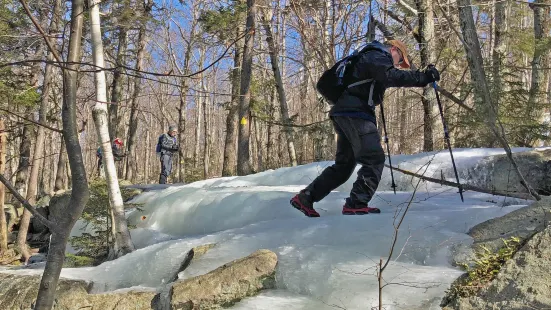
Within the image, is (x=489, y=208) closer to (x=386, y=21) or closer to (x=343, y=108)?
(x=343, y=108)

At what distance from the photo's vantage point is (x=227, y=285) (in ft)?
10.3

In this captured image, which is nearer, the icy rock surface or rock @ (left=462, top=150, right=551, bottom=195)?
the icy rock surface

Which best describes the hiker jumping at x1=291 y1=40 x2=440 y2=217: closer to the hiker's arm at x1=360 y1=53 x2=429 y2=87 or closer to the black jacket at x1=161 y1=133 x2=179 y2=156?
the hiker's arm at x1=360 y1=53 x2=429 y2=87

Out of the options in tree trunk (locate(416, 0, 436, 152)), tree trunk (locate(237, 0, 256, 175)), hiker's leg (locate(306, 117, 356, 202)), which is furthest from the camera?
tree trunk (locate(237, 0, 256, 175))

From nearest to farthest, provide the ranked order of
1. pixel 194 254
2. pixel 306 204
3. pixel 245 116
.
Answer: pixel 194 254
pixel 306 204
pixel 245 116

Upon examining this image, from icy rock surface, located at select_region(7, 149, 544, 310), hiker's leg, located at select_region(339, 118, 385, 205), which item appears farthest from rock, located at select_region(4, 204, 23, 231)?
hiker's leg, located at select_region(339, 118, 385, 205)

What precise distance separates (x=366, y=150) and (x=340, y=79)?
72 cm

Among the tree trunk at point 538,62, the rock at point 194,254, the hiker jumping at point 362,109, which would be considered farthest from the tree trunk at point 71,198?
the tree trunk at point 538,62

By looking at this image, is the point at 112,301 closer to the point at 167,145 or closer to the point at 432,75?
the point at 432,75

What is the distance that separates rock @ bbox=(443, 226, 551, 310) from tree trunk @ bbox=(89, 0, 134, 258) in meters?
4.96

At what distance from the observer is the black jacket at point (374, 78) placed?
3.39 m

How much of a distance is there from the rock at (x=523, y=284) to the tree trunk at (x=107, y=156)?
4955 mm

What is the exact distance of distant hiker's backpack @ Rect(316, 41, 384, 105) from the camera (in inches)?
146

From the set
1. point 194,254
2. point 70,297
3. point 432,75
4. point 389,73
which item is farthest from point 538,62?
point 70,297
